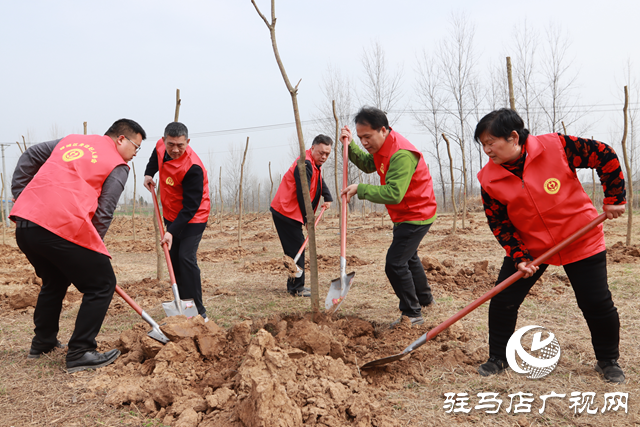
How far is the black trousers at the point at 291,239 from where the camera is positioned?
4984 mm

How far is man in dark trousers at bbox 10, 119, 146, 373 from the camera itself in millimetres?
2549

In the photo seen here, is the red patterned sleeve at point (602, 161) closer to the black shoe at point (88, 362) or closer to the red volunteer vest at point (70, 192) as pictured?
the red volunteer vest at point (70, 192)

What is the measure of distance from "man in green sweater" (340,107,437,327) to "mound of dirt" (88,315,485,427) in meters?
0.39

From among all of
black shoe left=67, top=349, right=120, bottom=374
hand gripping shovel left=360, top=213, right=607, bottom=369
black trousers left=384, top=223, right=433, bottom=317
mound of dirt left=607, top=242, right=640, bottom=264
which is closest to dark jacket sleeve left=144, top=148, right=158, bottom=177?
black shoe left=67, top=349, right=120, bottom=374

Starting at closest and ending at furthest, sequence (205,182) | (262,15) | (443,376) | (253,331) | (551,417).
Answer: (551,417) < (443,376) < (262,15) < (253,331) < (205,182)

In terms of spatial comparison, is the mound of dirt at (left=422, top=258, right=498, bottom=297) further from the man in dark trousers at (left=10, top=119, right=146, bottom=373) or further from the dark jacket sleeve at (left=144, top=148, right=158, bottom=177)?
the man in dark trousers at (left=10, top=119, right=146, bottom=373)

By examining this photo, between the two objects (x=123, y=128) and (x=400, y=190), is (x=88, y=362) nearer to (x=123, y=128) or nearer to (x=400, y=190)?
(x=123, y=128)

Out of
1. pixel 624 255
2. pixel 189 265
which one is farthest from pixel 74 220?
pixel 624 255

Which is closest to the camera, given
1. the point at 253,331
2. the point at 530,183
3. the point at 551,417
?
the point at 551,417

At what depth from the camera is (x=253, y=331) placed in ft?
11.3

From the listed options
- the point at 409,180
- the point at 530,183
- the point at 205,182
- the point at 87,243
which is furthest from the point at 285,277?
the point at 530,183

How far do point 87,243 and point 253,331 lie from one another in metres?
1.46

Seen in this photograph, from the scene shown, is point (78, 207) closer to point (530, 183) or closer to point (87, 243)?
point (87, 243)

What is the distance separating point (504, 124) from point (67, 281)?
301 centimetres
